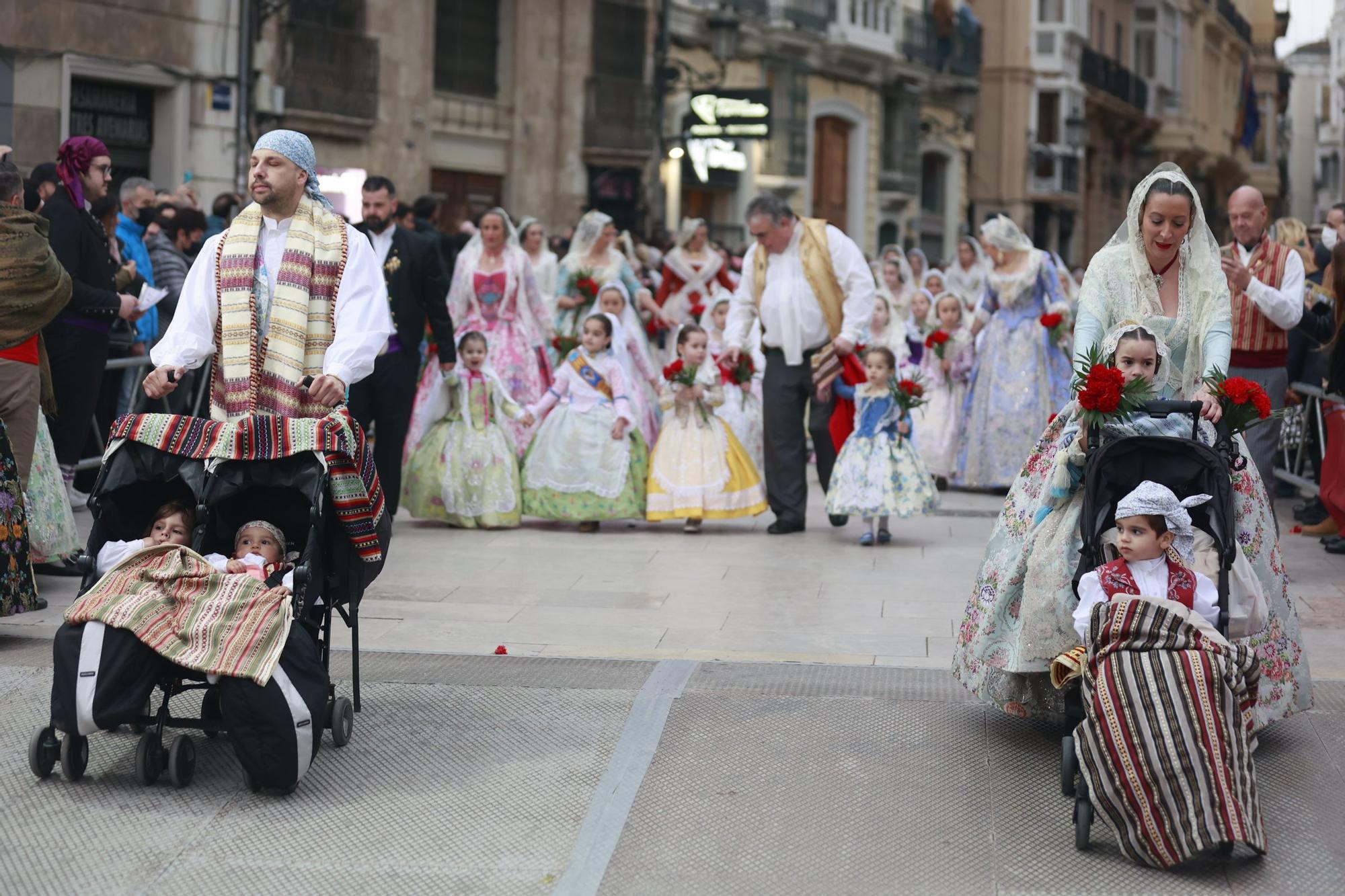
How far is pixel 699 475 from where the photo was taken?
1111 cm

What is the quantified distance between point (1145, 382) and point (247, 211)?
116 inches

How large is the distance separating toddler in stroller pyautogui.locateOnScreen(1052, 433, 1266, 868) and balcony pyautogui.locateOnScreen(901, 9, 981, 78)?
33999 millimetres

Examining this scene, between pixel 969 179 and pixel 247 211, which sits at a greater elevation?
pixel 969 179

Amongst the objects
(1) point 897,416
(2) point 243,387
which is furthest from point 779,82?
(2) point 243,387

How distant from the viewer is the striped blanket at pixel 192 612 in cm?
504

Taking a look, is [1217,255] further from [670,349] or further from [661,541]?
[670,349]

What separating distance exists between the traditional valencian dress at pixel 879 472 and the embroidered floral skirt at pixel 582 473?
4.17 ft

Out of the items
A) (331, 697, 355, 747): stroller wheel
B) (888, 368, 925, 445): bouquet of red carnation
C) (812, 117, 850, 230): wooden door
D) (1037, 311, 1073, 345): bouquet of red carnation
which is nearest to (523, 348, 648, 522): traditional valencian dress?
(888, 368, 925, 445): bouquet of red carnation

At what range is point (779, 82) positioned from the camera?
32.7 m

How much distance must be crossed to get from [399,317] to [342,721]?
5159mm

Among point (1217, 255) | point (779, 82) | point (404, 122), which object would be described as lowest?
point (1217, 255)

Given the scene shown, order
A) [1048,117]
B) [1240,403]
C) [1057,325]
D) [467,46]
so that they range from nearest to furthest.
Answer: [1240,403], [1057,325], [467,46], [1048,117]

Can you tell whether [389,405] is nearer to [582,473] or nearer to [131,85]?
[582,473]

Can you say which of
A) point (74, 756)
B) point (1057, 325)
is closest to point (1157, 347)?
point (74, 756)
